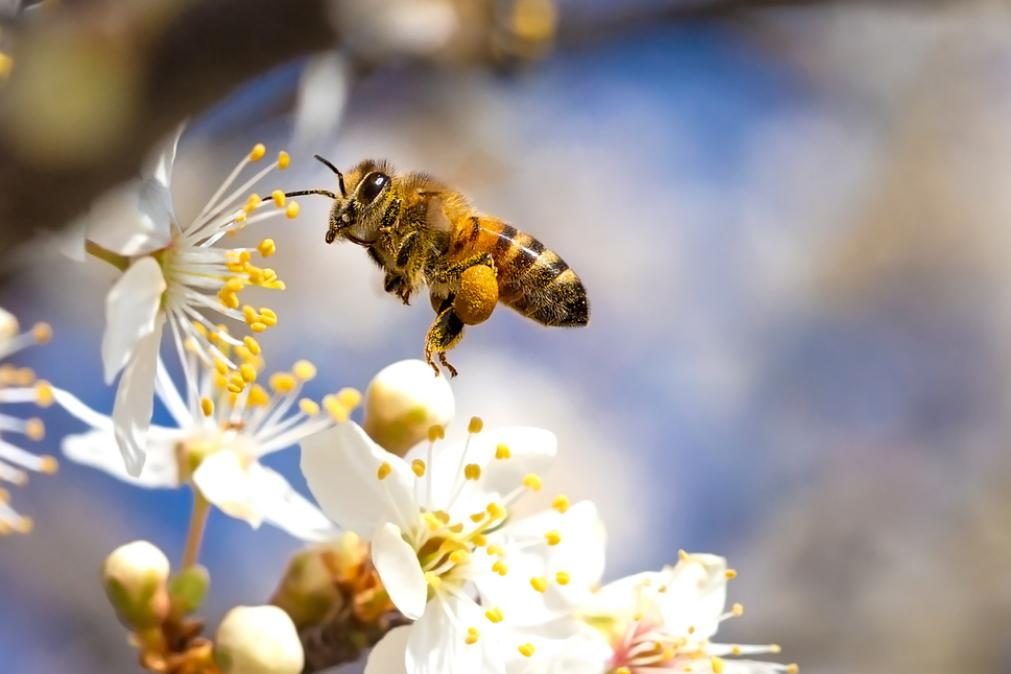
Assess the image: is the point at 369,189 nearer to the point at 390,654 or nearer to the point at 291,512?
the point at 291,512

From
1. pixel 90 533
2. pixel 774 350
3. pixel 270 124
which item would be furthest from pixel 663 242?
pixel 270 124

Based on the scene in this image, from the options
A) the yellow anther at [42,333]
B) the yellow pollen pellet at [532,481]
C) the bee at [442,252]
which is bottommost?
the yellow anther at [42,333]

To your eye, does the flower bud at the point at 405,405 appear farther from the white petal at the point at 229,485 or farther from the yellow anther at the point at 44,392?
the yellow anther at the point at 44,392

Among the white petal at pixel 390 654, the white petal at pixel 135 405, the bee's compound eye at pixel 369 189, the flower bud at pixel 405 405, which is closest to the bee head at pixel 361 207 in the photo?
the bee's compound eye at pixel 369 189

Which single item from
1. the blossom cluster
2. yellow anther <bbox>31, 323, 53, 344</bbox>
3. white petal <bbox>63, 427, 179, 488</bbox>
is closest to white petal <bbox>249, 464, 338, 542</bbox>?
the blossom cluster

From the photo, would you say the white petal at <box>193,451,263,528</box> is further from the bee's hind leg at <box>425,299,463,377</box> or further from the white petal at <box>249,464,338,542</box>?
the bee's hind leg at <box>425,299,463,377</box>

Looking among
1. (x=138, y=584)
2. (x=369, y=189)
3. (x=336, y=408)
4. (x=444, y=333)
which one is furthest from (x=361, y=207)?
(x=138, y=584)
